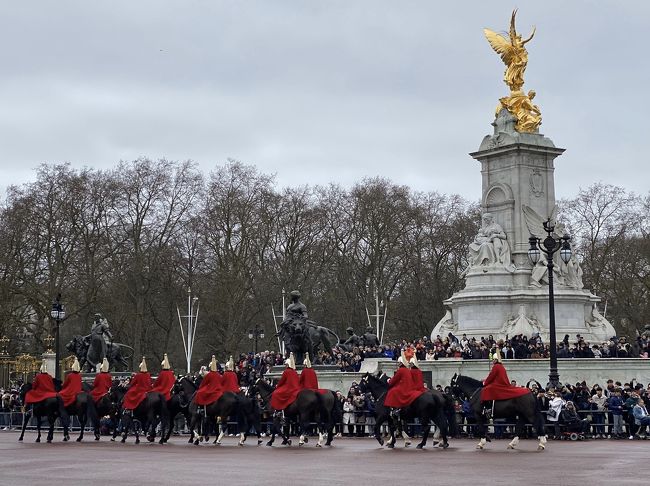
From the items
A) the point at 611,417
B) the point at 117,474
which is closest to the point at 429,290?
the point at 611,417

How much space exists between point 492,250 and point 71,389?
22.6m

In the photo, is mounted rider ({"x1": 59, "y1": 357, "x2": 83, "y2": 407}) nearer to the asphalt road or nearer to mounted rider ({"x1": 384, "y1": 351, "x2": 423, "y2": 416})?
the asphalt road

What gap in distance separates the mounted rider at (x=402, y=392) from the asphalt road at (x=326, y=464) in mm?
924

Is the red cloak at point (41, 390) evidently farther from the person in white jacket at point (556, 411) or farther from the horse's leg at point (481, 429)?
the person in white jacket at point (556, 411)

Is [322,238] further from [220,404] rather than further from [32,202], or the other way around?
[220,404]

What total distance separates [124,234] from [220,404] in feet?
150

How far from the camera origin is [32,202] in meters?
66.4

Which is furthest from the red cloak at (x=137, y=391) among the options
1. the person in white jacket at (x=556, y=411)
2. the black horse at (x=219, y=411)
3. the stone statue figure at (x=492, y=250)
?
the stone statue figure at (x=492, y=250)

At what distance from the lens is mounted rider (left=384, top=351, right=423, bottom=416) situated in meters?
23.9

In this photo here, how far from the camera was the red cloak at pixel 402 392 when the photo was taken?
78.4 ft

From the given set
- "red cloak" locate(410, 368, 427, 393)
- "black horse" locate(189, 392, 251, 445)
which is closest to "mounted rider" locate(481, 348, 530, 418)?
"red cloak" locate(410, 368, 427, 393)

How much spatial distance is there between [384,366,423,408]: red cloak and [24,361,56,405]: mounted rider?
27.5ft

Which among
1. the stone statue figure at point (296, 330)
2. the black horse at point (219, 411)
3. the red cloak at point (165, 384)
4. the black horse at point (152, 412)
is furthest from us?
the stone statue figure at point (296, 330)

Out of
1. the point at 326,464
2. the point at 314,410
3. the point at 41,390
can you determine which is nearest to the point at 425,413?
the point at 314,410
